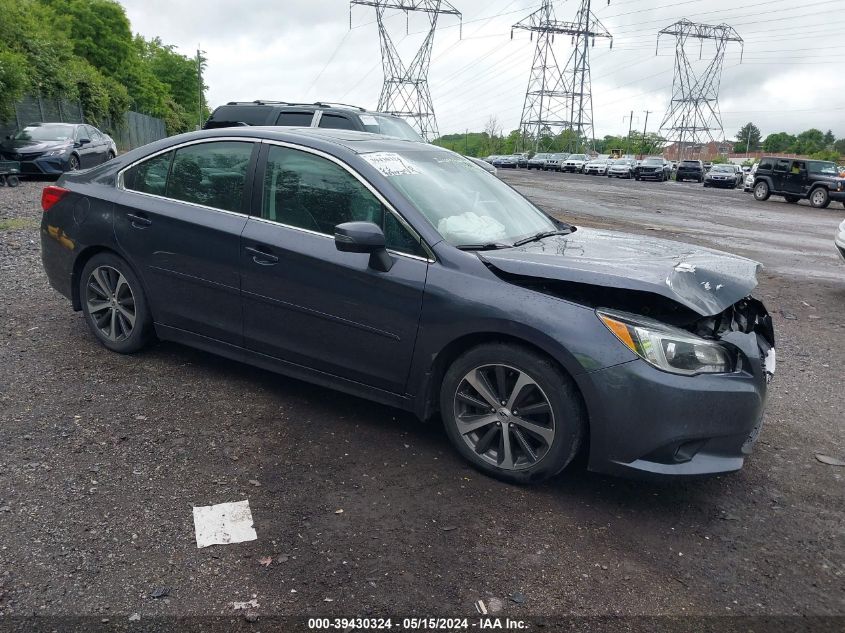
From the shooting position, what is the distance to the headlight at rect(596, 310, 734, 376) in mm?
3168

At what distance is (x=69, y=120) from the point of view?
32.8 meters

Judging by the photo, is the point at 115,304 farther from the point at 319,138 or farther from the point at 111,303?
the point at 319,138

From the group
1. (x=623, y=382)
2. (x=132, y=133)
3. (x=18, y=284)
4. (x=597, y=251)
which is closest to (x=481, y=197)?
(x=597, y=251)

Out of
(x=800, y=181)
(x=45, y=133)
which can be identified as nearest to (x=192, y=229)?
(x=45, y=133)

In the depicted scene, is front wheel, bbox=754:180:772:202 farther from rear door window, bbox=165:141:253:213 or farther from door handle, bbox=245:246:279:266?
door handle, bbox=245:246:279:266

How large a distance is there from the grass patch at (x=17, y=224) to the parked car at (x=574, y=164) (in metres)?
47.2

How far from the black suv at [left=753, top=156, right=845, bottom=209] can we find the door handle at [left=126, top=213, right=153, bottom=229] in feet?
81.7

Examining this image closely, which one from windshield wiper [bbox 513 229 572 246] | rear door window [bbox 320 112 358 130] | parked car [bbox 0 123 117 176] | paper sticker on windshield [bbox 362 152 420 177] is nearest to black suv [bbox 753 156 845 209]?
rear door window [bbox 320 112 358 130]

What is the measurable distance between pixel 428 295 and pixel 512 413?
2.36 feet

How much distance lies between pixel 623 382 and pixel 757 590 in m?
0.96

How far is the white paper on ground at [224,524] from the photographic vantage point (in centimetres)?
300

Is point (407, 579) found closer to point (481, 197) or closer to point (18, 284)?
point (481, 197)

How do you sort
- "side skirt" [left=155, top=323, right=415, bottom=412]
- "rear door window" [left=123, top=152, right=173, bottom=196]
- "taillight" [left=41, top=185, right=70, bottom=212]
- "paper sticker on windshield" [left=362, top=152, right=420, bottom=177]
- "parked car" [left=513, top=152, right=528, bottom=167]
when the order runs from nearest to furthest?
"side skirt" [left=155, top=323, right=415, bottom=412]
"paper sticker on windshield" [left=362, top=152, right=420, bottom=177]
"rear door window" [left=123, top=152, right=173, bottom=196]
"taillight" [left=41, top=185, right=70, bottom=212]
"parked car" [left=513, top=152, right=528, bottom=167]

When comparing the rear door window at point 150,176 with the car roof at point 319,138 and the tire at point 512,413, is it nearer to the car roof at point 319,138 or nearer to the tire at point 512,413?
the car roof at point 319,138
